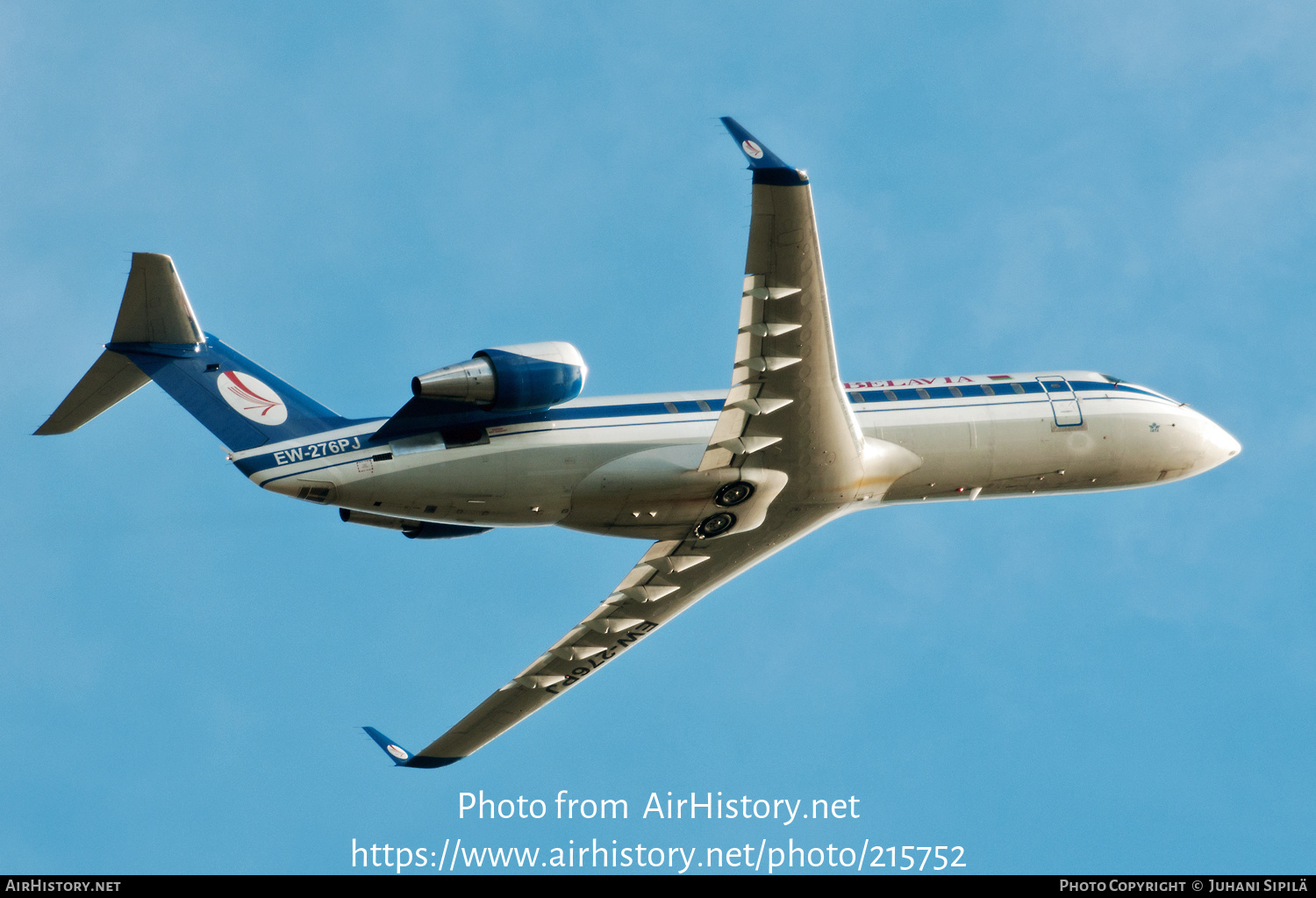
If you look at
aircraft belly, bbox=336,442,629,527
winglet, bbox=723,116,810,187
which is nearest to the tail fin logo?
aircraft belly, bbox=336,442,629,527

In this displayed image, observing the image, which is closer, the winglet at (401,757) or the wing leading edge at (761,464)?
the wing leading edge at (761,464)

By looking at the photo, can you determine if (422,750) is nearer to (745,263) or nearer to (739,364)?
(739,364)

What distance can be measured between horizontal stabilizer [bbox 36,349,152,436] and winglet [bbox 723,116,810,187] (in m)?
11.7

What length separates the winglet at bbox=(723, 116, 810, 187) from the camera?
767 inches

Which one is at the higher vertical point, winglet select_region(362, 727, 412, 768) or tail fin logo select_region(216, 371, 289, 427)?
tail fin logo select_region(216, 371, 289, 427)

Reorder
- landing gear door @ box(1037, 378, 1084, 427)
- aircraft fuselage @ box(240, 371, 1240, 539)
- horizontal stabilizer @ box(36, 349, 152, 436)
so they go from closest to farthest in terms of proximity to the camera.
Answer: aircraft fuselage @ box(240, 371, 1240, 539) → horizontal stabilizer @ box(36, 349, 152, 436) → landing gear door @ box(1037, 378, 1084, 427)

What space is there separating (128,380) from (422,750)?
1022 centimetres

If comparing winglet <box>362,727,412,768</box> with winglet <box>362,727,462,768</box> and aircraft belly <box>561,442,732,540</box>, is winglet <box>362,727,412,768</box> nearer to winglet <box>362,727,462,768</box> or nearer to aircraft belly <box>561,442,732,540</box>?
winglet <box>362,727,462,768</box>

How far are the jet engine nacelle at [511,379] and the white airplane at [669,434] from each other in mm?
34

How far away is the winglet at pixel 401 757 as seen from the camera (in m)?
30.6

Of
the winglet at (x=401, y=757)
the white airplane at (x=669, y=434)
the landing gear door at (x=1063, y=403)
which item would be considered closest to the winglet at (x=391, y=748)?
the winglet at (x=401, y=757)

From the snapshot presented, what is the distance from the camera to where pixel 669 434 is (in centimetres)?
2511

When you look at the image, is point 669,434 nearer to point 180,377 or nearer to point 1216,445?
point 180,377

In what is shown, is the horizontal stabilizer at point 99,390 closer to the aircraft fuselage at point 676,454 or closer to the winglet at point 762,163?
the aircraft fuselage at point 676,454
